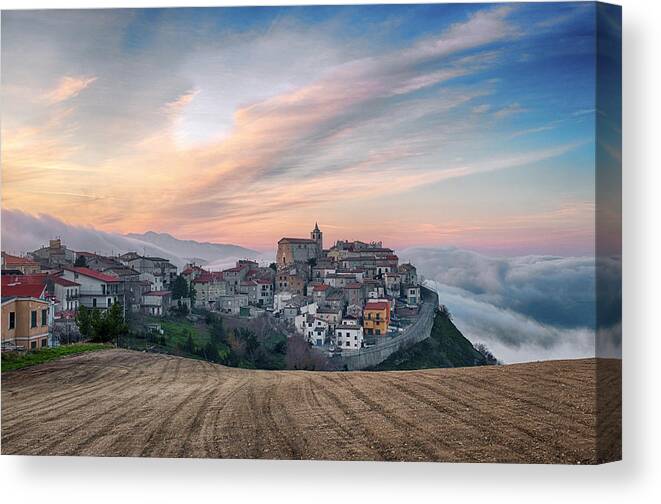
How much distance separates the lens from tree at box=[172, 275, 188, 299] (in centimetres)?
921

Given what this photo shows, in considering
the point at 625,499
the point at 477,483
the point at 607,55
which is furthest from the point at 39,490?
the point at 607,55

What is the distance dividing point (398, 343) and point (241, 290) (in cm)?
192

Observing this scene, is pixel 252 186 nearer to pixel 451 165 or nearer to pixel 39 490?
pixel 451 165

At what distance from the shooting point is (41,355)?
9.17 m

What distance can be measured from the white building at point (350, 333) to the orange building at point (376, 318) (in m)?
0.09

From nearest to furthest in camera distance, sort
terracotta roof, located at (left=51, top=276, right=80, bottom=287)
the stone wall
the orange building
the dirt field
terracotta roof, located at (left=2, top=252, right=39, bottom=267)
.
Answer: the dirt field → the stone wall → the orange building → terracotta roof, located at (left=2, top=252, right=39, bottom=267) → terracotta roof, located at (left=51, top=276, right=80, bottom=287)

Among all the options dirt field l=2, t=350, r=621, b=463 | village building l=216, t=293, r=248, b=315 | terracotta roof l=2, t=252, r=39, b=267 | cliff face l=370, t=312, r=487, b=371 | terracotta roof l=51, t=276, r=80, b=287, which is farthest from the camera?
terracotta roof l=51, t=276, r=80, b=287

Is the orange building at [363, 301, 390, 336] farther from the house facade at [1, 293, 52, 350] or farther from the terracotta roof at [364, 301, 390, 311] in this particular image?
the house facade at [1, 293, 52, 350]

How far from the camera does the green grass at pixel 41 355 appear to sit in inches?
357

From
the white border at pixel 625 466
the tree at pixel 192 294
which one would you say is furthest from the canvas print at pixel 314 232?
the white border at pixel 625 466

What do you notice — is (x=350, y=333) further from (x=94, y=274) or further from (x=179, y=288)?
(x=94, y=274)

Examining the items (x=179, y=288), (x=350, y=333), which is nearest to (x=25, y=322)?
(x=179, y=288)

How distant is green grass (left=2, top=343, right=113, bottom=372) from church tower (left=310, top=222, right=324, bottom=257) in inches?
106

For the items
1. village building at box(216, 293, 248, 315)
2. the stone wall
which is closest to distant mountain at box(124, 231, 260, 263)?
village building at box(216, 293, 248, 315)
